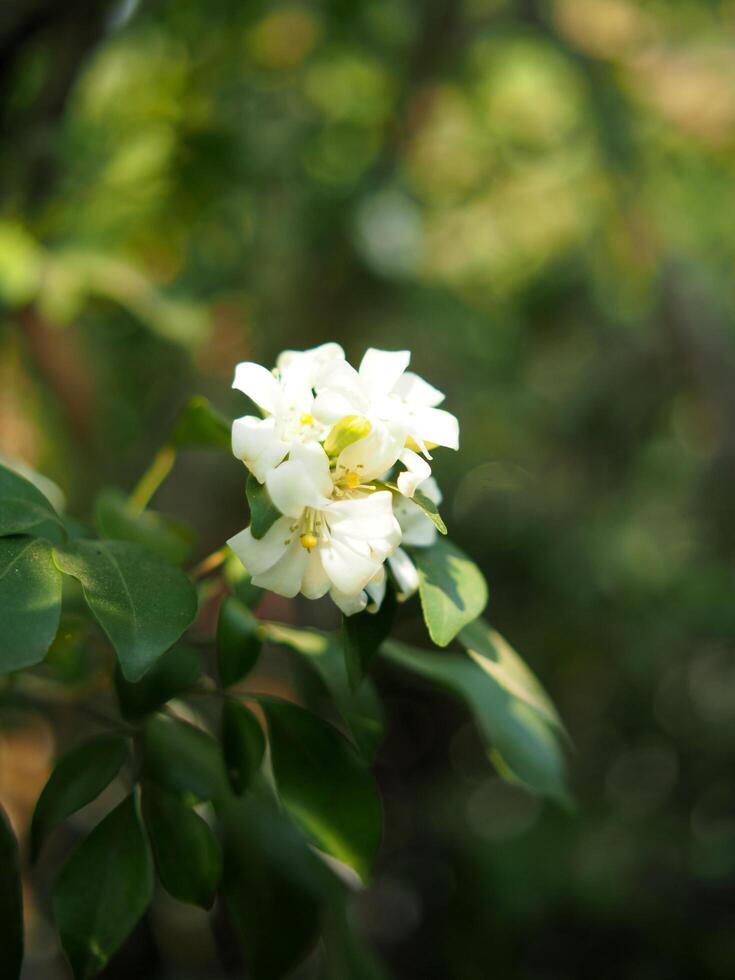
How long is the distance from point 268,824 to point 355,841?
0.12 m

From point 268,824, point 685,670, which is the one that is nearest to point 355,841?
point 268,824

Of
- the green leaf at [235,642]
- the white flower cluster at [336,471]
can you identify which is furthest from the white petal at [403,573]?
the green leaf at [235,642]

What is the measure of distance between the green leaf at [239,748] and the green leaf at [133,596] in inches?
4.6

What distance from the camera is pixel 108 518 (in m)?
0.68

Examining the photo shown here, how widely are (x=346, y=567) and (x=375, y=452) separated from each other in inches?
2.7

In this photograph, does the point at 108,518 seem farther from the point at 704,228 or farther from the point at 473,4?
the point at 704,228

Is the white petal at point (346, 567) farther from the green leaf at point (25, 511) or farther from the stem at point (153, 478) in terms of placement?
the stem at point (153, 478)

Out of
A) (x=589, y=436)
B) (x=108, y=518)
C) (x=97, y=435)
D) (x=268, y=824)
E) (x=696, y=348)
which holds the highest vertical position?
(x=108, y=518)

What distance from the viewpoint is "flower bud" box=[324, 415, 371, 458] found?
526 millimetres

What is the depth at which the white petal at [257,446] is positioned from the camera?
1.66 feet

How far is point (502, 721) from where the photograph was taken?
714 mm

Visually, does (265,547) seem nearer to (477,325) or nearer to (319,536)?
(319,536)

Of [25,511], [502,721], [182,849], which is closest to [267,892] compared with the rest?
[182,849]

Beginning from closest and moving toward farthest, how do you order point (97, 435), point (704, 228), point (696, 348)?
point (97, 435)
point (696, 348)
point (704, 228)
